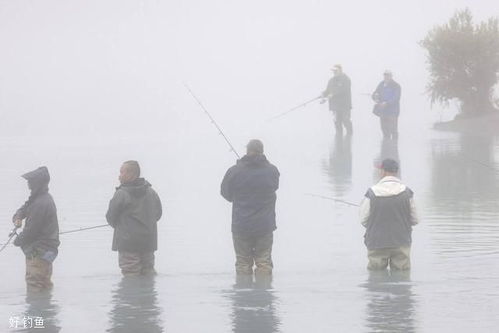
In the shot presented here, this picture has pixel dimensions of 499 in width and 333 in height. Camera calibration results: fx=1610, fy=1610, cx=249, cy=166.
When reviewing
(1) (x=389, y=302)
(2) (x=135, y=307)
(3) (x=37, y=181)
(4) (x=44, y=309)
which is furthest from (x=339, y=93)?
(4) (x=44, y=309)

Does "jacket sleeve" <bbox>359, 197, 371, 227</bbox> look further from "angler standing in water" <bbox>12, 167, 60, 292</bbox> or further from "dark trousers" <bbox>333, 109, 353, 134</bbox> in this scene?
"dark trousers" <bbox>333, 109, 353, 134</bbox>

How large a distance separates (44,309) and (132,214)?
180cm

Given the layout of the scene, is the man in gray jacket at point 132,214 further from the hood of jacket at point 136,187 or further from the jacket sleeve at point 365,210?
the jacket sleeve at point 365,210

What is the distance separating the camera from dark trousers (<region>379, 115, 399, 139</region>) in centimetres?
3062

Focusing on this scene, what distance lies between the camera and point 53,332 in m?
11.2

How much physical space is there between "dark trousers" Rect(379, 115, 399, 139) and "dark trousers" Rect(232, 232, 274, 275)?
54.9 ft

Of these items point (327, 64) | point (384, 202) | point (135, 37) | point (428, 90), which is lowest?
point (384, 202)

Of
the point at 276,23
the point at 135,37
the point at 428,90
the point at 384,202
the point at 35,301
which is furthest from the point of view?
the point at 276,23

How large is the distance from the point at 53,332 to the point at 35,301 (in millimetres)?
1545

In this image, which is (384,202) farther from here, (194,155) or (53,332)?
(194,155)

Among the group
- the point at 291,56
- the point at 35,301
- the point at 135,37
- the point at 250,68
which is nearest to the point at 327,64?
the point at 250,68

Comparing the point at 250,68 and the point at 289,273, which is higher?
the point at 250,68

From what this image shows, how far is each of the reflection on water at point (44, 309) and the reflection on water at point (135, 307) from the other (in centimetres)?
42

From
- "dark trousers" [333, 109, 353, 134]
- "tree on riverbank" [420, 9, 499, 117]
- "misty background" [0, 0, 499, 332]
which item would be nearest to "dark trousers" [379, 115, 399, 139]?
"misty background" [0, 0, 499, 332]
